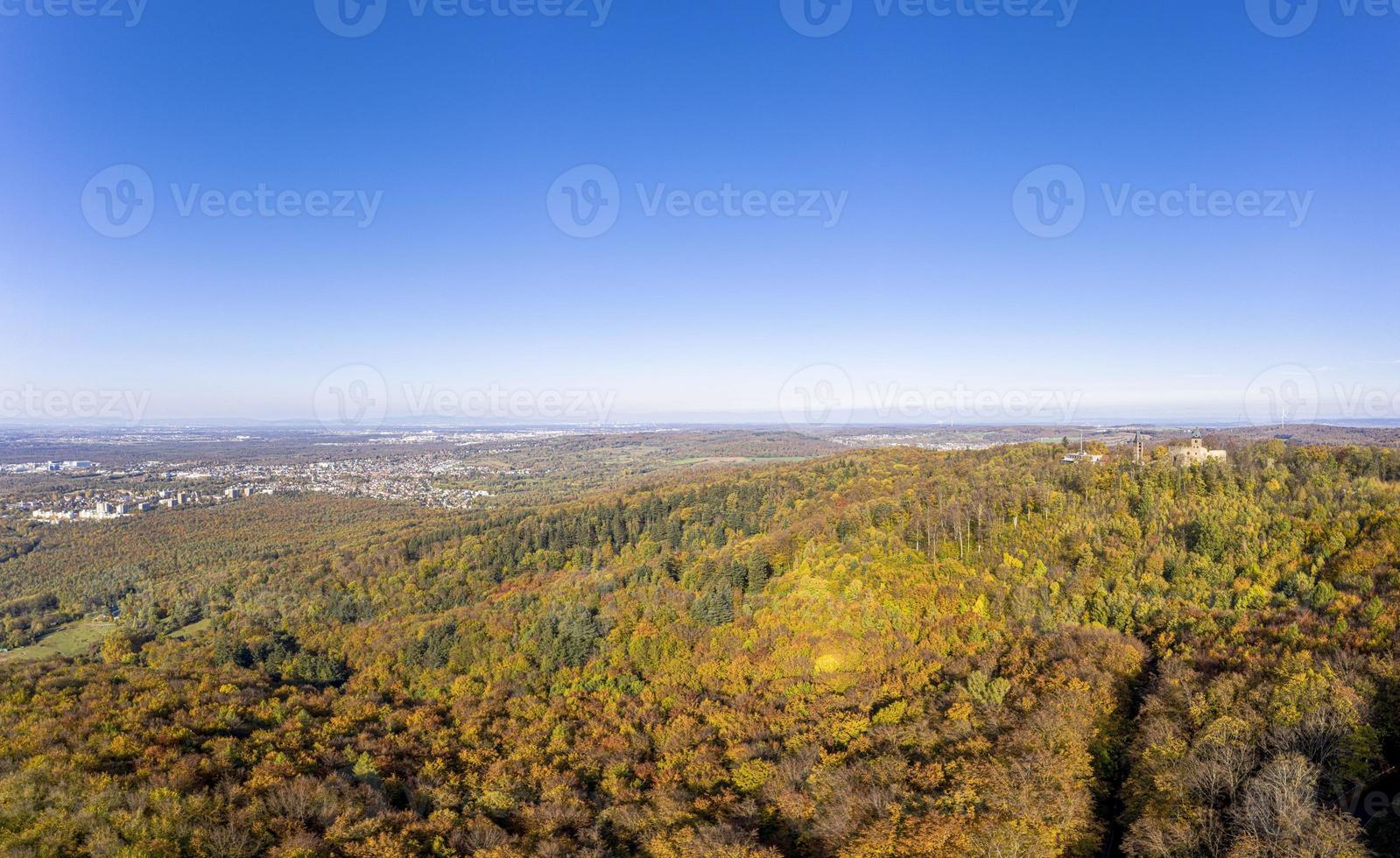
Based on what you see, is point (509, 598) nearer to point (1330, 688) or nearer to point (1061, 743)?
point (1061, 743)

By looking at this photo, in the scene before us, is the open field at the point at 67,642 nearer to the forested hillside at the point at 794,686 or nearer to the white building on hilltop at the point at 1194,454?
the forested hillside at the point at 794,686

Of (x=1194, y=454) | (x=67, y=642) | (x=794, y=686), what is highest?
(x=1194, y=454)

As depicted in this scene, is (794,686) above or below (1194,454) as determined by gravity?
below

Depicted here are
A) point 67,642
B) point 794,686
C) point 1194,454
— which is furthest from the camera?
point 1194,454

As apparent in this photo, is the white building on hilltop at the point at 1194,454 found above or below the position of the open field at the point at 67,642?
above

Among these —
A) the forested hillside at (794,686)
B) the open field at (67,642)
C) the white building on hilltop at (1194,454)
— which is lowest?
the open field at (67,642)

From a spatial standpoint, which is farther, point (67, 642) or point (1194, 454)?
point (1194, 454)

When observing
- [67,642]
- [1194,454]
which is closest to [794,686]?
[1194,454]

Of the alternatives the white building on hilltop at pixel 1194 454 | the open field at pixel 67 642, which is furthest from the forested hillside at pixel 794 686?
the open field at pixel 67 642

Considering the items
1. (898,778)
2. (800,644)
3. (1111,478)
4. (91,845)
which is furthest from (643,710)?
(1111,478)

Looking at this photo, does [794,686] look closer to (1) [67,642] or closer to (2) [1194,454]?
(2) [1194,454]
